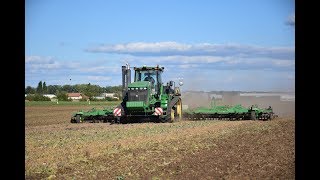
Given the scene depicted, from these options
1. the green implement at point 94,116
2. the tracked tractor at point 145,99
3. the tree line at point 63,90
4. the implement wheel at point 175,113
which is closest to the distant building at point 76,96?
the tree line at point 63,90

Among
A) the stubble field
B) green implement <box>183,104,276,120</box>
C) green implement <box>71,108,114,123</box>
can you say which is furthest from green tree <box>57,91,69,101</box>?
the stubble field

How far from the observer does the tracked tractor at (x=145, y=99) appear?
2358 cm

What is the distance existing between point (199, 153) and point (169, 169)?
248cm

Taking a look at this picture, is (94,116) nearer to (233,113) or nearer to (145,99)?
(145,99)

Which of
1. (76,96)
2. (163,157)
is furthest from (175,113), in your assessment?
(76,96)

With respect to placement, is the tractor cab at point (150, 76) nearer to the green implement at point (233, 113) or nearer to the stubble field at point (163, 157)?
the green implement at point (233, 113)

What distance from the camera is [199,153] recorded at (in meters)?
11.7

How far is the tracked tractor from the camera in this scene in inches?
928

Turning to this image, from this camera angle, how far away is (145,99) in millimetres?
23656

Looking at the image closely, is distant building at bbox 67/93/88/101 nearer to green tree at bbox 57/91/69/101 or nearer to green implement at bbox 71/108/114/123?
green tree at bbox 57/91/69/101
